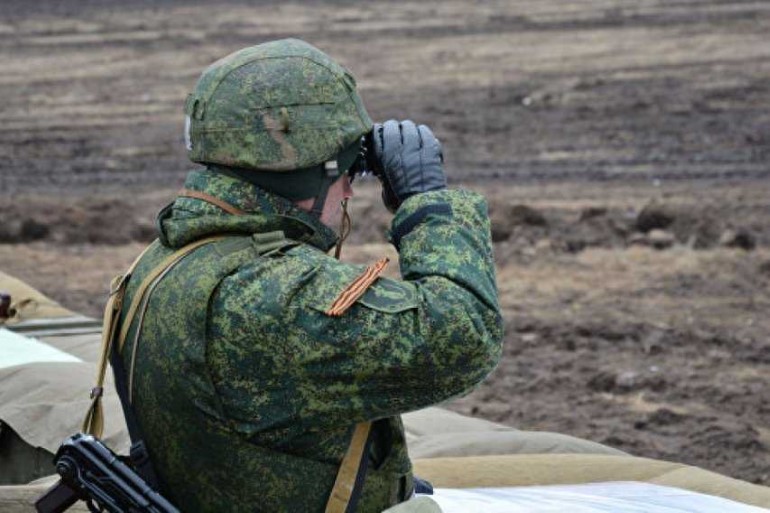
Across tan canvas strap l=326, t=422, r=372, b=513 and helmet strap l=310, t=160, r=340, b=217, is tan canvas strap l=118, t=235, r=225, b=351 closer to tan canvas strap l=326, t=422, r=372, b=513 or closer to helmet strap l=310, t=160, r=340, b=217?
helmet strap l=310, t=160, r=340, b=217

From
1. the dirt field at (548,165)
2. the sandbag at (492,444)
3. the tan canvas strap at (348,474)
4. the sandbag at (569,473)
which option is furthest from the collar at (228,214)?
the dirt field at (548,165)

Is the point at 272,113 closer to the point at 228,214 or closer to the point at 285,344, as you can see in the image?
the point at 228,214

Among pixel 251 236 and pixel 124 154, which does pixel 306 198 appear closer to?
pixel 251 236

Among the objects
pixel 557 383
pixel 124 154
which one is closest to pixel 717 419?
pixel 557 383

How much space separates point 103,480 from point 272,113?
2.21 ft

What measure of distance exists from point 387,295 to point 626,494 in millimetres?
1219

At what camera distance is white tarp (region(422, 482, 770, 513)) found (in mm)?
3449

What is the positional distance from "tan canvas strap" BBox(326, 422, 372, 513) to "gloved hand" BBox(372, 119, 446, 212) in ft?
1.38

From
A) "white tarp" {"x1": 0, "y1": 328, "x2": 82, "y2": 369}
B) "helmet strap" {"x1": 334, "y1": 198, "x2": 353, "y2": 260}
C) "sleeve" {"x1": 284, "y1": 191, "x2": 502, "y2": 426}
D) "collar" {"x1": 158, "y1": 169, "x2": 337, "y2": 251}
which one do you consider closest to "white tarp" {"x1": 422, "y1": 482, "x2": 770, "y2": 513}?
"helmet strap" {"x1": 334, "y1": 198, "x2": 353, "y2": 260}

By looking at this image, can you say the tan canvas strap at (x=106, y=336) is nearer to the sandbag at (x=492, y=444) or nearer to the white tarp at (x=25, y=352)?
the sandbag at (x=492, y=444)

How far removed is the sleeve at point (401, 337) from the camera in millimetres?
2605

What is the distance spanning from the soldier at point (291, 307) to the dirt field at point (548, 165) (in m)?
3.52

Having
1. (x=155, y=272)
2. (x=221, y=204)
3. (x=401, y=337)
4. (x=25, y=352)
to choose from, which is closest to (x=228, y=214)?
(x=221, y=204)

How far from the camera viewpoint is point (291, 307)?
8.55 feet
